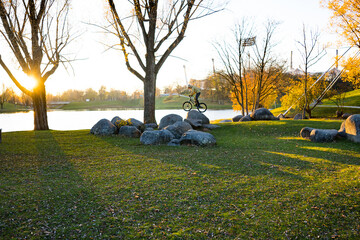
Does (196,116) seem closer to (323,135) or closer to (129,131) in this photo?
(129,131)

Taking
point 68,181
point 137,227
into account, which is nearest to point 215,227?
point 137,227

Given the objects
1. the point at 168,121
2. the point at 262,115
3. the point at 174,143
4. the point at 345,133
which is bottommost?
the point at 174,143

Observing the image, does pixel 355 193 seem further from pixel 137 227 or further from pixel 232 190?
pixel 137 227

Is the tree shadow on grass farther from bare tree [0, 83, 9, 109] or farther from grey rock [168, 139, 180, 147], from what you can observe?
bare tree [0, 83, 9, 109]

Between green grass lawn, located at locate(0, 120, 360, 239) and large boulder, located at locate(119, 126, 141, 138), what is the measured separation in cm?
450

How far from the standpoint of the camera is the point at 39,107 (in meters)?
17.8

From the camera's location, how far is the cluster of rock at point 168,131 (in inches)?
482

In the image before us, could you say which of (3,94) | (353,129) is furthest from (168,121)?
(3,94)

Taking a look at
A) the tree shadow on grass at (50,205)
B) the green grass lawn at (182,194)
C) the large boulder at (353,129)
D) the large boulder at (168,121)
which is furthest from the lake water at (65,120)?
the large boulder at (353,129)

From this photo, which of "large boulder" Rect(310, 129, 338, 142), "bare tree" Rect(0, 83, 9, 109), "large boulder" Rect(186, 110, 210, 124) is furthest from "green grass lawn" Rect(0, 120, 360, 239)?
"bare tree" Rect(0, 83, 9, 109)

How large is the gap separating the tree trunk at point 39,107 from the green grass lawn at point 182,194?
7.90 metres

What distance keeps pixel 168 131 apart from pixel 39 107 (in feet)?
34.3

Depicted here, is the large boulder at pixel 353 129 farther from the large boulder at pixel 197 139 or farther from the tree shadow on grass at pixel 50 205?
the tree shadow on grass at pixel 50 205

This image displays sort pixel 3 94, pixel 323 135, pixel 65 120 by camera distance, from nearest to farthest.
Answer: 1. pixel 323 135
2. pixel 65 120
3. pixel 3 94
